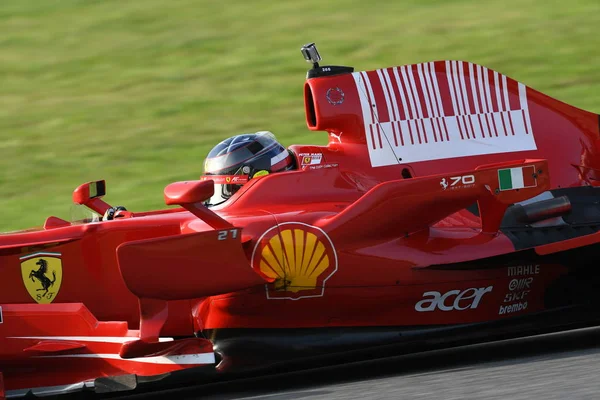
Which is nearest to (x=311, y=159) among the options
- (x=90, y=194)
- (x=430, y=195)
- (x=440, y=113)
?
(x=440, y=113)

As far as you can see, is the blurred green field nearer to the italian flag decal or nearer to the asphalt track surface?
the asphalt track surface

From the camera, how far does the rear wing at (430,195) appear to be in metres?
5.18

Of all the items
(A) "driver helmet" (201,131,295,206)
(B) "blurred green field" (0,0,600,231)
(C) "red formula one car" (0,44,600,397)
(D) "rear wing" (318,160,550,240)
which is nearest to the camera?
(C) "red formula one car" (0,44,600,397)

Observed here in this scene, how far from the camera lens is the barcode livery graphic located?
6.15m

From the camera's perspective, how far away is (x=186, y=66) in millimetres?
13828

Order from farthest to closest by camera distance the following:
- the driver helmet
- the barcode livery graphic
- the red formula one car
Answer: the barcode livery graphic < the driver helmet < the red formula one car

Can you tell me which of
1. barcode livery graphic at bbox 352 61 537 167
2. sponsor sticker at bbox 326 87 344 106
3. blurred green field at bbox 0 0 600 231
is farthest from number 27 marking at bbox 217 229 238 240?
blurred green field at bbox 0 0 600 231

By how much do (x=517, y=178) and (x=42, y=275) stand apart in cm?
261

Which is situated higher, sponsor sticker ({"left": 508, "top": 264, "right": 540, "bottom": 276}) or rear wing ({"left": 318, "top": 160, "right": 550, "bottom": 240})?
rear wing ({"left": 318, "top": 160, "right": 550, "bottom": 240})

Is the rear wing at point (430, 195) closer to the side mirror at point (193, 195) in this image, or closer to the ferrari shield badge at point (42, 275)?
the side mirror at point (193, 195)

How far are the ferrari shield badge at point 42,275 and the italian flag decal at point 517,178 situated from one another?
2439 mm

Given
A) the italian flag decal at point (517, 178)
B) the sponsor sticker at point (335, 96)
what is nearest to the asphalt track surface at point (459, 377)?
the italian flag decal at point (517, 178)

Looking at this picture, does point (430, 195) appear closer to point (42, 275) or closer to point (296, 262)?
point (296, 262)

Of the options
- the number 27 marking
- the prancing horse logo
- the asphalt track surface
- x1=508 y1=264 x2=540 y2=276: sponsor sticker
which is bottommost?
the asphalt track surface
